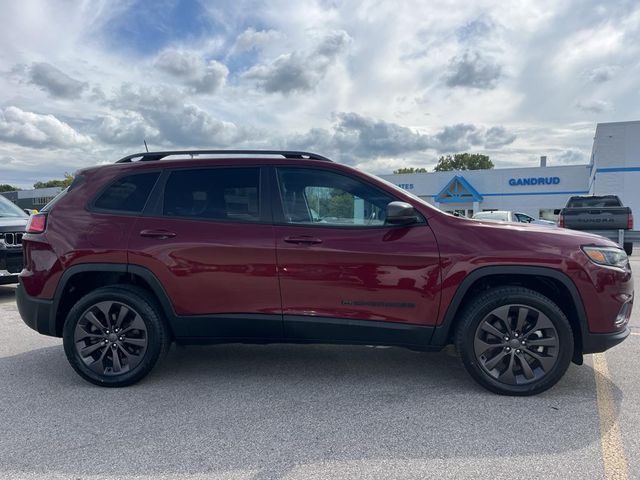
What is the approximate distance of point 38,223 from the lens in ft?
13.5

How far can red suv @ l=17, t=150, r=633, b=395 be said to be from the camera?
3586mm

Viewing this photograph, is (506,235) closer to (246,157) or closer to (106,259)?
(246,157)

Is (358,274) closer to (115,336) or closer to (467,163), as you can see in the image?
(115,336)

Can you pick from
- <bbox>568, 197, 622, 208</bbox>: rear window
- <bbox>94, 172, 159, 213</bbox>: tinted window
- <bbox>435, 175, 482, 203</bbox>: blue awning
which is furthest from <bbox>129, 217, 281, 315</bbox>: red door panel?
<bbox>435, 175, 482, 203</bbox>: blue awning

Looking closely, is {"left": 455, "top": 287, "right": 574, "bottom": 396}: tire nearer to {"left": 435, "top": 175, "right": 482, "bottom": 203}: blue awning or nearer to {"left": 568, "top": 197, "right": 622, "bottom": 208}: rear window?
{"left": 568, "top": 197, "right": 622, "bottom": 208}: rear window

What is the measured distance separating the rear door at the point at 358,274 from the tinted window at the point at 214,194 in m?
0.31

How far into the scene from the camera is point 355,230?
3705 millimetres

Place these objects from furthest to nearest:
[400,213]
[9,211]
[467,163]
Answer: [467,163] < [9,211] < [400,213]

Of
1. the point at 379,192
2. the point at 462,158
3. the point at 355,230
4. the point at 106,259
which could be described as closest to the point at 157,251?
the point at 106,259

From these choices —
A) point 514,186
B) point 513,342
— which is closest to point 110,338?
point 513,342

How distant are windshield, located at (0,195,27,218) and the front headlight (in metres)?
8.72

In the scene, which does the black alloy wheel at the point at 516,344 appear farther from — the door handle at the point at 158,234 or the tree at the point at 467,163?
the tree at the point at 467,163

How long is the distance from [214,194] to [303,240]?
88 cm

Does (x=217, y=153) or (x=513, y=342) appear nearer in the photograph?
(x=513, y=342)
